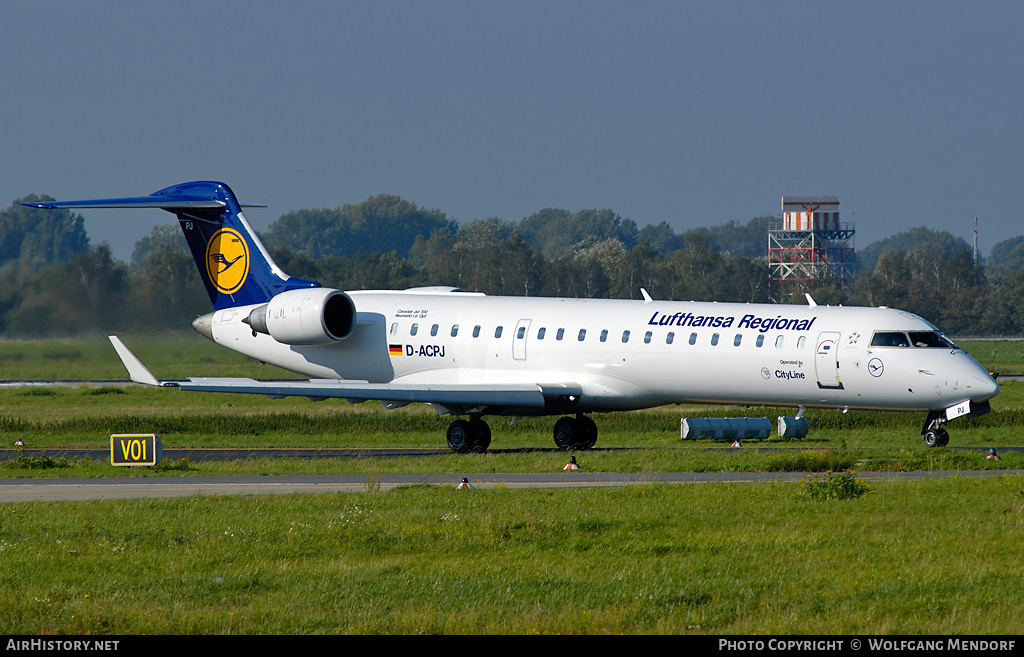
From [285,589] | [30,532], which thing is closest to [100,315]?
[30,532]

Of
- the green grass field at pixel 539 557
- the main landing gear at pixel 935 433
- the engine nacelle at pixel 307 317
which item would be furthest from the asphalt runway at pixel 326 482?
the engine nacelle at pixel 307 317

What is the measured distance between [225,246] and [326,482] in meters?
15.3

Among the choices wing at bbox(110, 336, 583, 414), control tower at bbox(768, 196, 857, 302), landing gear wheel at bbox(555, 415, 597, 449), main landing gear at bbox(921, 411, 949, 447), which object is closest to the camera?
main landing gear at bbox(921, 411, 949, 447)

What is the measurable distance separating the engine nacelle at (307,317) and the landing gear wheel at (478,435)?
510cm

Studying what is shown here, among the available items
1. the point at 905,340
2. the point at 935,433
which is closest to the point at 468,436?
the point at 905,340

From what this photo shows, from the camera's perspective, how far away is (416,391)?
3102 cm

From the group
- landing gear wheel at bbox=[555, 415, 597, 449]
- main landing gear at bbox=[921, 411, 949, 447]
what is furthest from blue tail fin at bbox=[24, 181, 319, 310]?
main landing gear at bbox=[921, 411, 949, 447]

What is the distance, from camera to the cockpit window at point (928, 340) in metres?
28.0

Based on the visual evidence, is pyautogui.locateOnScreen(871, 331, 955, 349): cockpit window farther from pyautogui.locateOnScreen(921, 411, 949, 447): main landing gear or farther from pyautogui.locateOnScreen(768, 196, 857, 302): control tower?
pyautogui.locateOnScreen(768, 196, 857, 302): control tower

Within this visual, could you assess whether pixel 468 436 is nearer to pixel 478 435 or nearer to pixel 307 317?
pixel 478 435

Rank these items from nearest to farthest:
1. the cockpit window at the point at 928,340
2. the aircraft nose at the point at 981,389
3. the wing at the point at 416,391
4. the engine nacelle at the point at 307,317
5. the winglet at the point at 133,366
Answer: the aircraft nose at the point at 981,389
the cockpit window at the point at 928,340
the winglet at the point at 133,366
the wing at the point at 416,391
the engine nacelle at the point at 307,317

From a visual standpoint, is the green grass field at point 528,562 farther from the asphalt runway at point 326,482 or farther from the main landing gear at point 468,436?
the main landing gear at point 468,436

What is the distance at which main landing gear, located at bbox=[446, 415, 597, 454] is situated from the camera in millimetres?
31891

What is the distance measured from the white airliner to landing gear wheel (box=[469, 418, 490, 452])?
37 mm
